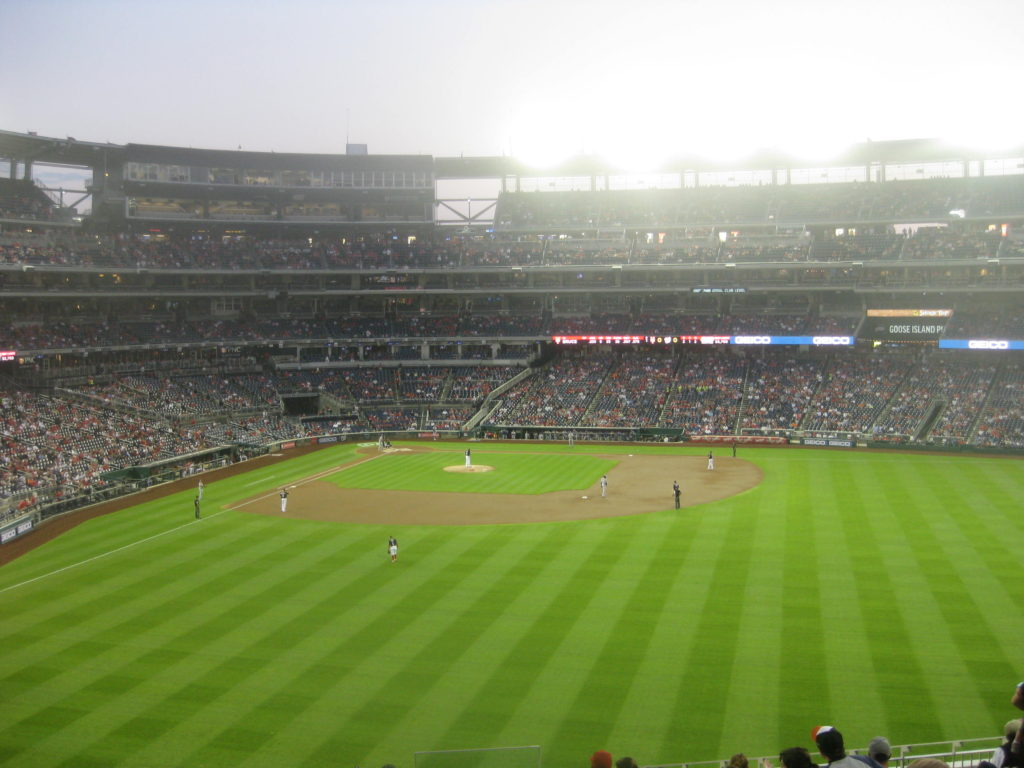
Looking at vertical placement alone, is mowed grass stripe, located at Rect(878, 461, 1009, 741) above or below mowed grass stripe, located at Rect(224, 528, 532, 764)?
above

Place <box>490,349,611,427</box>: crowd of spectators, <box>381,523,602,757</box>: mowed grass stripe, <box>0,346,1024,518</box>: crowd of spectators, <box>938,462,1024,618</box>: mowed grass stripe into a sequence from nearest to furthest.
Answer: <box>381,523,602,757</box>: mowed grass stripe → <box>938,462,1024,618</box>: mowed grass stripe → <box>0,346,1024,518</box>: crowd of spectators → <box>490,349,611,427</box>: crowd of spectators

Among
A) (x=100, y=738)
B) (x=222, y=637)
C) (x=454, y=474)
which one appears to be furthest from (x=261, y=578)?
(x=454, y=474)

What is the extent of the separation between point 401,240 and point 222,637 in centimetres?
6421

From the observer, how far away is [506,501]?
135ft

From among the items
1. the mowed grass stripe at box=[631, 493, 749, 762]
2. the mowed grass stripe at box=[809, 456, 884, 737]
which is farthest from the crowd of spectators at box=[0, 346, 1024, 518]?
the mowed grass stripe at box=[631, 493, 749, 762]

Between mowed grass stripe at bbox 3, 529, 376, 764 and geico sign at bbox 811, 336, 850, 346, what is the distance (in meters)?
52.2

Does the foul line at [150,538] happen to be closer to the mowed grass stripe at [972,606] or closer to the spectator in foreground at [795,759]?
the spectator in foreground at [795,759]

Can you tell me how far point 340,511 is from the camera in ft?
130

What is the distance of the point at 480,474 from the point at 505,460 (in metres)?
5.86

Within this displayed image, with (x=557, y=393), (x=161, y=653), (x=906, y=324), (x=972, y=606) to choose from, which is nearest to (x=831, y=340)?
(x=906, y=324)

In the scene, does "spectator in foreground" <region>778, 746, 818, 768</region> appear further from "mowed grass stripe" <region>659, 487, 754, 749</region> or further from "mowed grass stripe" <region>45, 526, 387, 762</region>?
"mowed grass stripe" <region>45, 526, 387, 762</region>

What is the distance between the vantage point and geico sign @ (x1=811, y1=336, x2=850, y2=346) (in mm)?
66812

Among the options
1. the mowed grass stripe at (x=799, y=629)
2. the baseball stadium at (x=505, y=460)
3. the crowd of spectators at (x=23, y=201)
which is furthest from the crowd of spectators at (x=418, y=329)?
the mowed grass stripe at (x=799, y=629)

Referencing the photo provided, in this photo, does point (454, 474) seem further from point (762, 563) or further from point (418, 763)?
point (418, 763)
